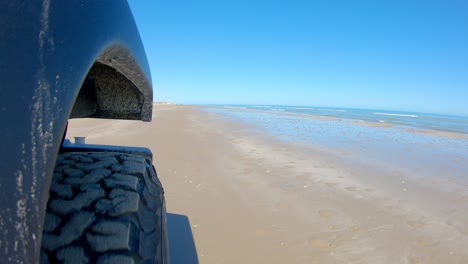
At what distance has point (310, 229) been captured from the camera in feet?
11.0

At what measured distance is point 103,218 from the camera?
953 mm

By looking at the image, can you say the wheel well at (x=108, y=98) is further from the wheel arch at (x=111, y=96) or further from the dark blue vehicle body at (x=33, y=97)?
the dark blue vehicle body at (x=33, y=97)

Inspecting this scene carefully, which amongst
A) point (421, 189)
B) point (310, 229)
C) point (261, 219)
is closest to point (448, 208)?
point (421, 189)

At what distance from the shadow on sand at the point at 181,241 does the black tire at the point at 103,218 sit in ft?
5.04

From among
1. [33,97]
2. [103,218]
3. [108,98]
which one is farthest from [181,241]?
[33,97]

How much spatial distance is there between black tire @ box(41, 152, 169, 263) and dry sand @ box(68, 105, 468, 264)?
63.4 inches

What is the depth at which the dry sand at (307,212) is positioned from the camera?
2881 millimetres

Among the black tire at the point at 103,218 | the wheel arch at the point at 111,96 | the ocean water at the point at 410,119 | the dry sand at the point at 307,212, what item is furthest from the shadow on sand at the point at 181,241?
the ocean water at the point at 410,119

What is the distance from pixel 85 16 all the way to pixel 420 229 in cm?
391

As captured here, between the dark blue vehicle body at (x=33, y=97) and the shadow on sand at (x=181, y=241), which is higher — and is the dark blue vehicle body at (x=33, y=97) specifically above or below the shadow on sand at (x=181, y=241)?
above

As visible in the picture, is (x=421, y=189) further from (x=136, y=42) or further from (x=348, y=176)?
(x=136, y=42)

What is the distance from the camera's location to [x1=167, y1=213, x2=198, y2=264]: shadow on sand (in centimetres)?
260

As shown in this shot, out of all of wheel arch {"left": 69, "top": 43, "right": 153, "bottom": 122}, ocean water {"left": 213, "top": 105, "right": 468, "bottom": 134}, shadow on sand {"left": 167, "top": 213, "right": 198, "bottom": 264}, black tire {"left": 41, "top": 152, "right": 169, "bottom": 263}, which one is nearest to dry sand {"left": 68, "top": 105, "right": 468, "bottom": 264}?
shadow on sand {"left": 167, "top": 213, "right": 198, "bottom": 264}

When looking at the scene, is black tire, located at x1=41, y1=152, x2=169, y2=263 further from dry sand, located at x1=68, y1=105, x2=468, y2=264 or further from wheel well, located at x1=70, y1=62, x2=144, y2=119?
dry sand, located at x1=68, y1=105, x2=468, y2=264
